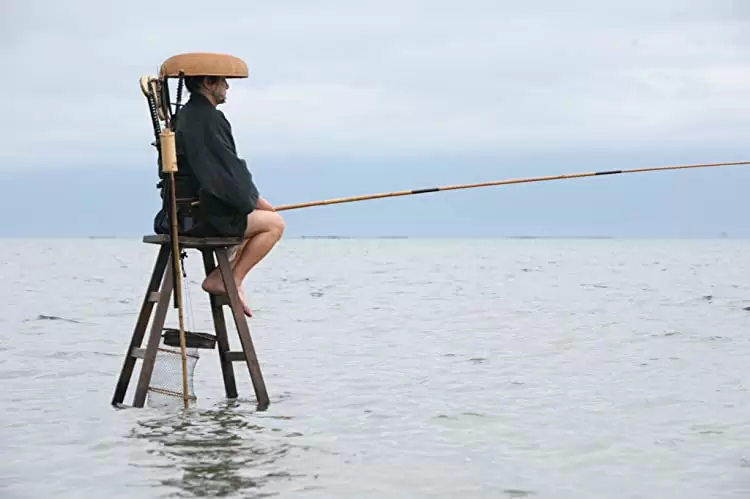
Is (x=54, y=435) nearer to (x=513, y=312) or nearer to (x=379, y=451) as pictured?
(x=379, y=451)

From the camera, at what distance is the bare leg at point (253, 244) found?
8.72 m

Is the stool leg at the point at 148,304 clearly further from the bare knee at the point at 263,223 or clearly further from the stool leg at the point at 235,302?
the bare knee at the point at 263,223

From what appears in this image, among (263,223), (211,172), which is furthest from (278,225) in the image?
(211,172)

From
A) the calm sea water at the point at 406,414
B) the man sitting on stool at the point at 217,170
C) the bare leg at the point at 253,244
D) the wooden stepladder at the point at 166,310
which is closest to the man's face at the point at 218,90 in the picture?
the man sitting on stool at the point at 217,170

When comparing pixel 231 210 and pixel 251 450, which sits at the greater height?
pixel 231 210

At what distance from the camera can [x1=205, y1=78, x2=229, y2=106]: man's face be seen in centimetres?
856

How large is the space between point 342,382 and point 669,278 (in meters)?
24.7

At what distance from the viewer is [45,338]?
15.2 meters

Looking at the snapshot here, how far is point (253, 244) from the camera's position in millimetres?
8773

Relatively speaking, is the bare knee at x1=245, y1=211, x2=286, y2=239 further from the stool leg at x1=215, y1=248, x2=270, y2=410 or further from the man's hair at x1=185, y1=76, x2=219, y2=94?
the man's hair at x1=185, y1=76, x2=219, y2=94

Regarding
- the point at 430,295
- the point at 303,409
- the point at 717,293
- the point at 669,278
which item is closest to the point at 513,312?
the point at 430,295

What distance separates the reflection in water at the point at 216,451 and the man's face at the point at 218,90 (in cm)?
223

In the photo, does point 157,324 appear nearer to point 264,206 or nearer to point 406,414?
point 264,206

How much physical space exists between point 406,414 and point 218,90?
8.94ft
